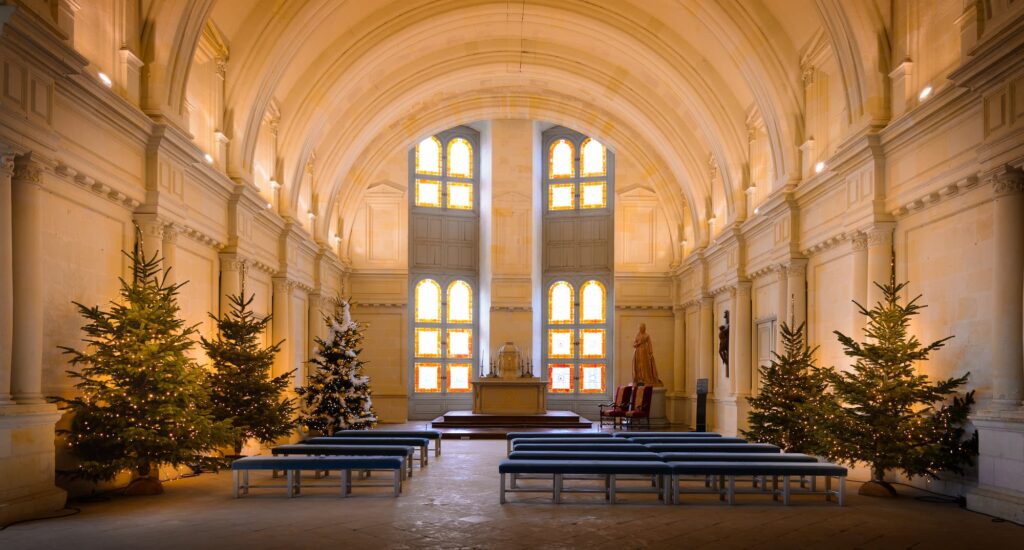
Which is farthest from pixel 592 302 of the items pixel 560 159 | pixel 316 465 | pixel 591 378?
pixel 316 465

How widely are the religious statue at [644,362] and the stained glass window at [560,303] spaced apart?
5.06 m

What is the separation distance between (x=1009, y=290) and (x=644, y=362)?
1718 centimetres

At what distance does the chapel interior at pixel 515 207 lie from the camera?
9.62 meters

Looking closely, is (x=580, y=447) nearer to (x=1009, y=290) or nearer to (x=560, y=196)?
(x=1009, y=290)

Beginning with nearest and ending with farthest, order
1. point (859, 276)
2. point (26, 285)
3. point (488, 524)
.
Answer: point (488, 524)
point (26, 285)
point (859, 276)

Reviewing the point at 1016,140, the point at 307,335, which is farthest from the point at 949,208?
the point at 307,335

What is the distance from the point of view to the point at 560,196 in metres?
32.1

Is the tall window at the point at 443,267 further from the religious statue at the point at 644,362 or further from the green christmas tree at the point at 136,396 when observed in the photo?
the green christmas tree at the point at 136,396

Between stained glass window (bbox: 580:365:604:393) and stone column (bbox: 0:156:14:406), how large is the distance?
76.4 ft

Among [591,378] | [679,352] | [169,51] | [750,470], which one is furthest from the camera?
[591,378]

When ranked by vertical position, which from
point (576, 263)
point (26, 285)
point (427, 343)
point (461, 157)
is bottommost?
point (427, 343)

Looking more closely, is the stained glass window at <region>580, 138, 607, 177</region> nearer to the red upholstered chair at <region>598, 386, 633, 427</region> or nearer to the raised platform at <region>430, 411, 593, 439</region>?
the red upholstered chair at <region>598, 386, 633, 427</region>

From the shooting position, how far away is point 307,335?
81.5 ft

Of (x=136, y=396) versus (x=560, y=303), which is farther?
(x=560, y=303)
